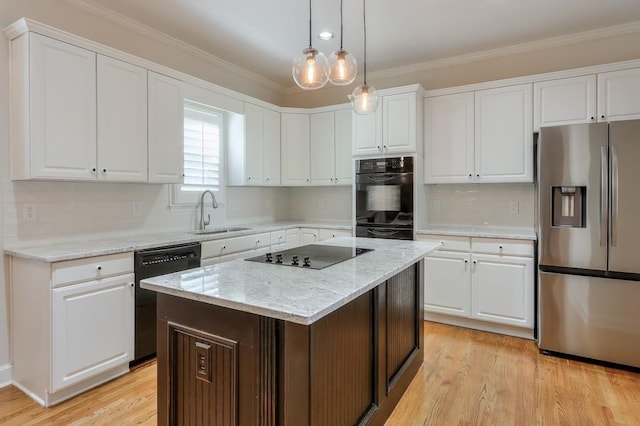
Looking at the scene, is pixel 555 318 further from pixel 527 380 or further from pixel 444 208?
pixel 444 208

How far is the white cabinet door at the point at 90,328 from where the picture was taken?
7.27ft

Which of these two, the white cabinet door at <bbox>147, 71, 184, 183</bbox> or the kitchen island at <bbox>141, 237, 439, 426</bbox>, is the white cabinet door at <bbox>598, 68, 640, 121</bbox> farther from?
the white cabinet door at <bbox>147, 71, 184, 183</bbox>

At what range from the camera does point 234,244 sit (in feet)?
11.4

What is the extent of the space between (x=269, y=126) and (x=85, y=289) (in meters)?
2.69

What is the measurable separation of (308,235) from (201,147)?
157 centimetres

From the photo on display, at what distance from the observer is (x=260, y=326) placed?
1306mm

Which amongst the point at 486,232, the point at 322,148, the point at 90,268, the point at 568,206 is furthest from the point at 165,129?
the point at 568,206

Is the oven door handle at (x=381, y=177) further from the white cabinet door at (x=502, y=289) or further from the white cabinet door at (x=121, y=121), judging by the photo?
the white cabinet door at (x=121, y=121)

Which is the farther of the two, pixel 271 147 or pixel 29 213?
pixel 271 147

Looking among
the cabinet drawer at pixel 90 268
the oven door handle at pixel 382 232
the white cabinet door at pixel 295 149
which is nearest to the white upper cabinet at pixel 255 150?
the white cabinet door at pixel 295 149

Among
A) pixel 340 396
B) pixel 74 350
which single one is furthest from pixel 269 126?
pixel 340 396

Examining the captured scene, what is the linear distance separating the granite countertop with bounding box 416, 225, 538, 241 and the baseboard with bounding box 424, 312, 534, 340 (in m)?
0.83

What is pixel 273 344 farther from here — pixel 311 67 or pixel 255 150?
pixel 255 150

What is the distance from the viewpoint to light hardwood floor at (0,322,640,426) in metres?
2.12
